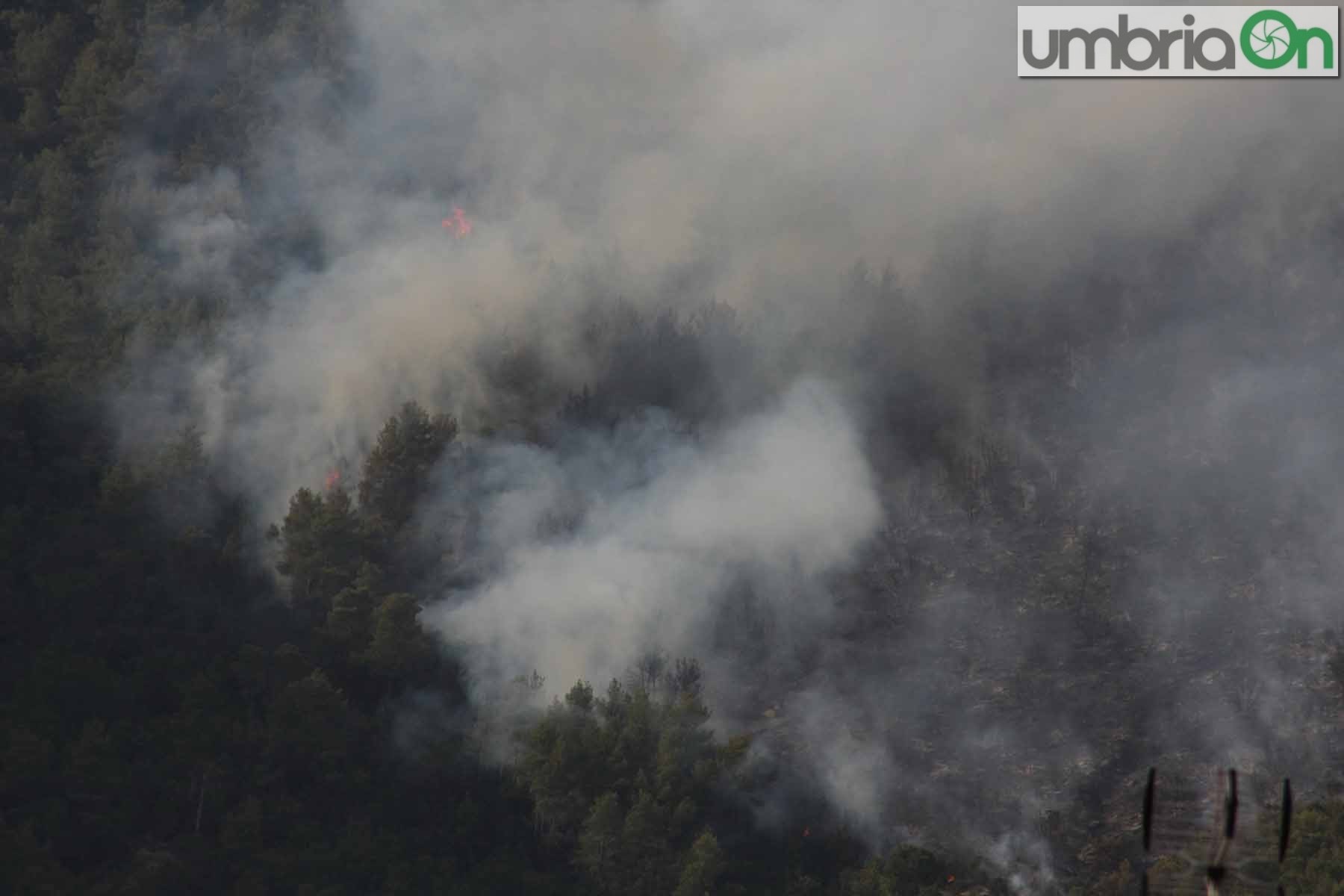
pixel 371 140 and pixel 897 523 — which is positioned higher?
pixel 371 140

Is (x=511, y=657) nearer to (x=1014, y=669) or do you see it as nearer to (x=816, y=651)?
(x=816, y=651)

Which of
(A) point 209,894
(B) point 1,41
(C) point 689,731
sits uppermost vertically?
(B) point 1,41

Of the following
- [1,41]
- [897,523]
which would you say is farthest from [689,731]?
[1,41]

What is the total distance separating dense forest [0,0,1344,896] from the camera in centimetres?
7800

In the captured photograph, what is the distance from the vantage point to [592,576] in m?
96.1

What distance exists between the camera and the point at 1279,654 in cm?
8888

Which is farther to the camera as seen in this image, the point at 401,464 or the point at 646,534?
the point at 646,534

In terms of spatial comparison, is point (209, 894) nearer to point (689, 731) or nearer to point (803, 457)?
point (689, 731)

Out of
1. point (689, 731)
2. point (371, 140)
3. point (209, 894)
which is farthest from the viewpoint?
point (371, 140)

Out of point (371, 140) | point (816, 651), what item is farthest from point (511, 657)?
point (371, 140)

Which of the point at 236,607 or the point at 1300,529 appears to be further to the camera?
the point at 1300,529

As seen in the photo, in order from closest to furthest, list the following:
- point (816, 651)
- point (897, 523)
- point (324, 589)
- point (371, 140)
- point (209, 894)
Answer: point (209, 894), point (324, 589), point (816, 651), point (897, 523), point (371, 140)

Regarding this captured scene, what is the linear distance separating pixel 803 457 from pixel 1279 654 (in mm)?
30634

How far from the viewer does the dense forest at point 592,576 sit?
78.0 m
